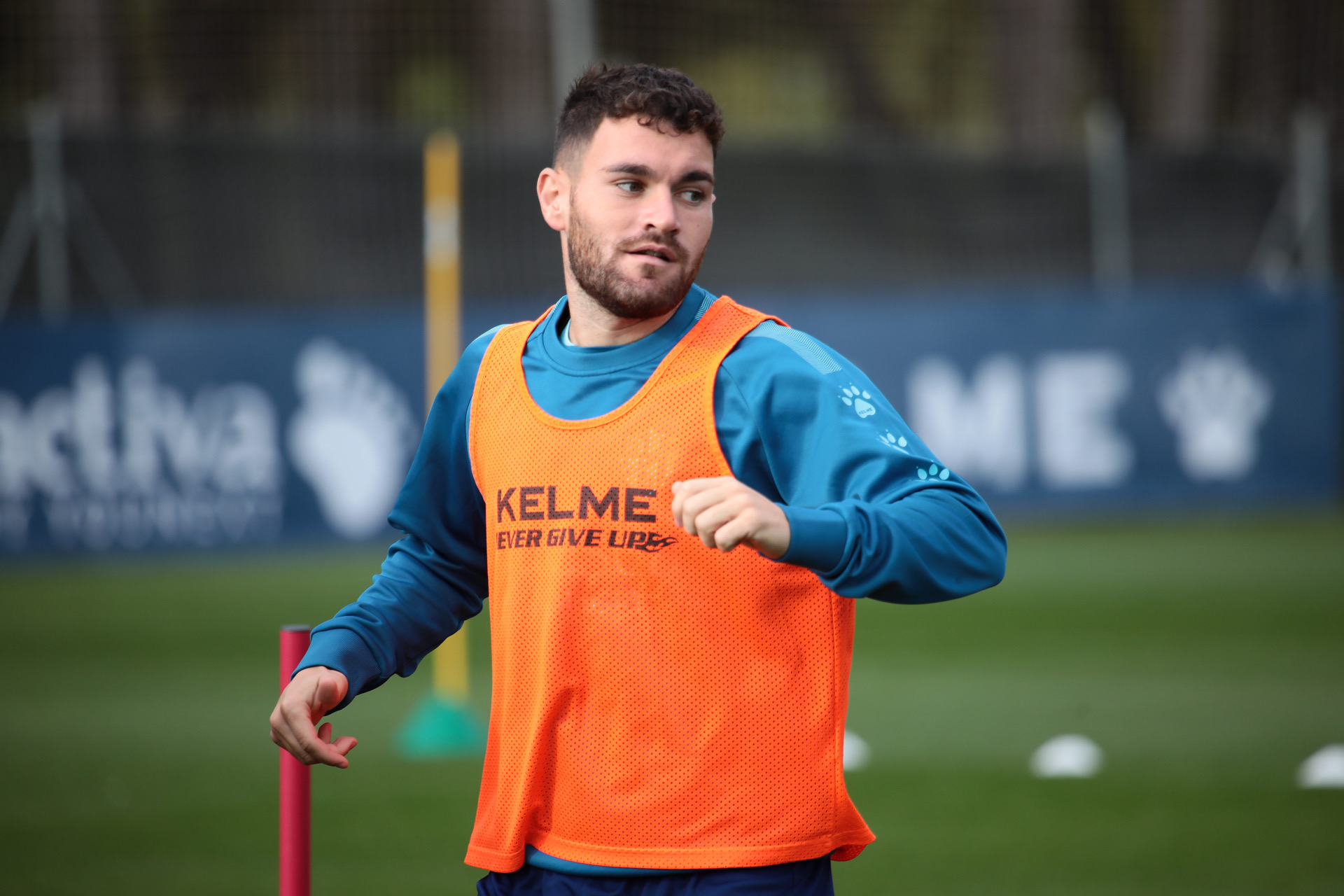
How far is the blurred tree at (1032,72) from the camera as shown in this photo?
2195cm

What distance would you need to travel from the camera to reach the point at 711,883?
2.57 meters

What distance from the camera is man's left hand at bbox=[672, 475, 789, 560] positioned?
213 centimetres

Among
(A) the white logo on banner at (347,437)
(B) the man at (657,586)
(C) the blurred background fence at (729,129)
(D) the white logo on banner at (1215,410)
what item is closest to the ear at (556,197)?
(B) the man at (657,586)

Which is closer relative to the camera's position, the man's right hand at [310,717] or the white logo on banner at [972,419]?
the man's right hand at [310,717]

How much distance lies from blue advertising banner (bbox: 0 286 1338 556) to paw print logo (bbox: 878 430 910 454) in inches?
476

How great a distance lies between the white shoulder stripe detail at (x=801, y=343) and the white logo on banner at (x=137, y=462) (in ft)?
39.0

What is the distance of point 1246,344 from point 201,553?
10.5 m

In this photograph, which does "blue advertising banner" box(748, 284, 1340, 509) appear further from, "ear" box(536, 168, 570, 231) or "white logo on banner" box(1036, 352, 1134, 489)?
"ear" box(536, 168, 570, 231)

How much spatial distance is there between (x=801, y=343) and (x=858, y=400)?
16 centimetres

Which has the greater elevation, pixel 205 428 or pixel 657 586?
pixel 205 428

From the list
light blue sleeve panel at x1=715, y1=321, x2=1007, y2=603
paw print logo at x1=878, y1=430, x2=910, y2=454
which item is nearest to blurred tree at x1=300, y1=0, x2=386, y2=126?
light blue sleeve panel at x1=715, y1=321, x2=1007, y2=603

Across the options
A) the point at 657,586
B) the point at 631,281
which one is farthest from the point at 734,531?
the point at 631,281

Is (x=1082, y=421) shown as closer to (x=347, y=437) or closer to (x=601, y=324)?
(x=347, y=437)

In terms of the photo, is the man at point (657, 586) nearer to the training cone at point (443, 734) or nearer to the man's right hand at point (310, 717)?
the man's right hand at point (310, 717)
